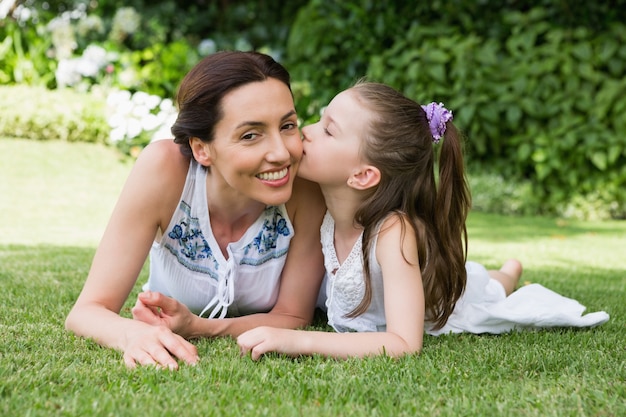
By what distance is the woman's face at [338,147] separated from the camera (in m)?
2.92

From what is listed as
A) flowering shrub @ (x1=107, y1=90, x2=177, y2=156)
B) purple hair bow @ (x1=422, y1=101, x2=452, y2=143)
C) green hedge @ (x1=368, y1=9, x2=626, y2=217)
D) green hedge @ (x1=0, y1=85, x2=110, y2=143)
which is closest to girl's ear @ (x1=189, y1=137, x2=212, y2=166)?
purple hair bow @ (x1=422, y1=101, x2=452, y2=143)

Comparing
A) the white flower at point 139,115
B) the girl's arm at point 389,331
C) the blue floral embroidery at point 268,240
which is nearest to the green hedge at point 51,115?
the white flower at point 139,115

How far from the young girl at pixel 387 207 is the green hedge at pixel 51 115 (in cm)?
728

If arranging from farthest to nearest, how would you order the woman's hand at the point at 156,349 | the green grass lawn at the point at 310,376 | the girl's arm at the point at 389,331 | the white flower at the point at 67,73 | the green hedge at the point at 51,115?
1. the white flower at the point at 67,73
2. the green hedge at the point at 51,115
3. the girl's arm at the point at 389,331
4. the woman's hand at the point at 156,349
5. the green grass lawn at the point at 310,376

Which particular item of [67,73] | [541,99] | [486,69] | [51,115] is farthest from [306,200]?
[67,73]

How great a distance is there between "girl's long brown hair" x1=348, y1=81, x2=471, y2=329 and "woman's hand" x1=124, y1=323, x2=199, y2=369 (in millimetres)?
831

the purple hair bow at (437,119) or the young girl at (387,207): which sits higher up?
the purple hair bow at (437,119)

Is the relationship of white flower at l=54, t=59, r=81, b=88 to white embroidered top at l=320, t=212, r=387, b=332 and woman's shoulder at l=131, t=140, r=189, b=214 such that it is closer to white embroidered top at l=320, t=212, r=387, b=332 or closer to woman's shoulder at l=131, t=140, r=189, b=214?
woman's shoulder at l=131, t=140, r=189, b=214

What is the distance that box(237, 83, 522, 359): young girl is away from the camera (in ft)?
9.41

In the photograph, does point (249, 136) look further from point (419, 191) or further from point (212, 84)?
point (419, 191)

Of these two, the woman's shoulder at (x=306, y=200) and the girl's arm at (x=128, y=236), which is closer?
the girl's arm at (x=128, y=236)

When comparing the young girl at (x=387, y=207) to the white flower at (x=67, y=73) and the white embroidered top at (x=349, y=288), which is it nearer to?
Answer: the white embroidered top at (x=349, y=288)

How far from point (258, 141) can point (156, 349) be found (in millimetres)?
814

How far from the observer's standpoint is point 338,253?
3145 mm
